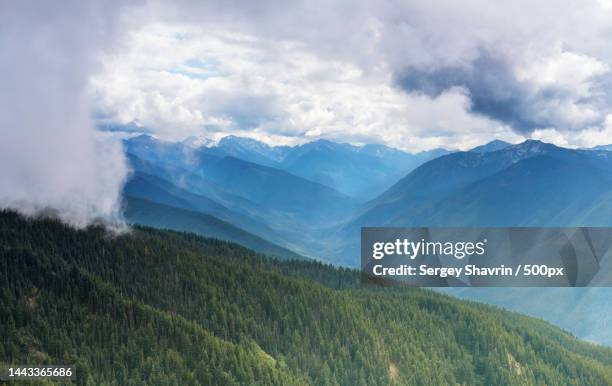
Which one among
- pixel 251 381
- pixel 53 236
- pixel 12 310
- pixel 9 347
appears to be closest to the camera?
pixel 9 347

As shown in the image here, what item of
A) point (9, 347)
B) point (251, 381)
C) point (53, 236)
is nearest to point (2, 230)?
point (53, 236)

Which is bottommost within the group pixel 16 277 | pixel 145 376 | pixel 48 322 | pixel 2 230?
pixel 145 376

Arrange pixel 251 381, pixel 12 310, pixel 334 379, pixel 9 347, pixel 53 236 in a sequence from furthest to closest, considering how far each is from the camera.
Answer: pixel 53 236 < pixel 334 379 < pixel 251 381 < pixel 12 310 < pixel 9 347

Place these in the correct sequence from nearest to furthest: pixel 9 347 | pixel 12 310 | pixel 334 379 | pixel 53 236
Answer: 1. pixel 9 347
2. pixel 12 310
3. pixel 334 379
4. pixel 53 236

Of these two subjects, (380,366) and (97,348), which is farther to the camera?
(380,366)

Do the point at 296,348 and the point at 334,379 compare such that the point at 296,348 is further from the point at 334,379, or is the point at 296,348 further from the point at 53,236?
the point at 53,236

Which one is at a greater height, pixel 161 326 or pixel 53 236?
pixel 53 236

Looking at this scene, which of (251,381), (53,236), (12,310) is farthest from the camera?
(53,236)

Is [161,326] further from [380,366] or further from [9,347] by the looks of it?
[380,366]

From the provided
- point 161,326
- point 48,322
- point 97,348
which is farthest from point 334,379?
point 48,322
